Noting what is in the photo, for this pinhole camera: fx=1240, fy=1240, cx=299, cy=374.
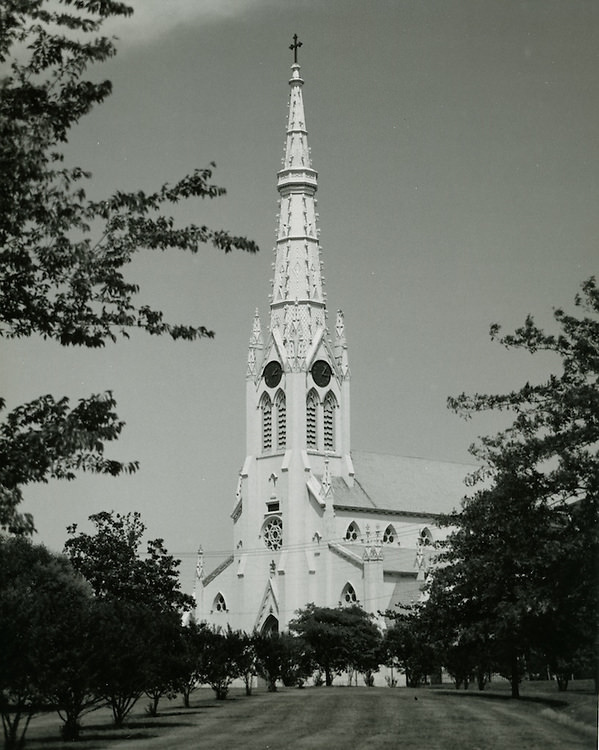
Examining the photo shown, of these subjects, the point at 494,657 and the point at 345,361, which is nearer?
the point at 494,657

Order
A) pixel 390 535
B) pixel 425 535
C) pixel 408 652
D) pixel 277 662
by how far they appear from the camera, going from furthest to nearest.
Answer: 1. pixel 425 535
2. pixel 390 535
3. pixel 408 652
4. pixel 277 662

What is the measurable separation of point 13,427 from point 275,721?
487 inches

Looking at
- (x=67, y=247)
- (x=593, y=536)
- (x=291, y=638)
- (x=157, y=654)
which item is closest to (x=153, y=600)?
(x=291, y=638)

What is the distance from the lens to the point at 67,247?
1864 cm

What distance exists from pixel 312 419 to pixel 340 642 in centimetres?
2517

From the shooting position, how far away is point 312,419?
88.8 m

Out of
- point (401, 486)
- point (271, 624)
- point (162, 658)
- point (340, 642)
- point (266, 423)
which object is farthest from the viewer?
point (401, 486)

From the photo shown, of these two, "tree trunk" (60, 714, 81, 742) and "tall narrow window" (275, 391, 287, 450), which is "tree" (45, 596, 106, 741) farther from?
"tall narrow window" (275, 391, 287, 450)

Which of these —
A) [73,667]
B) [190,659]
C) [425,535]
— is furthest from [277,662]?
[425,535]

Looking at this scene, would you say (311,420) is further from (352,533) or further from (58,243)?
(58,243)

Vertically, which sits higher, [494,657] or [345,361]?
[345,361]

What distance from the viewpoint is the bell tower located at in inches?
3391

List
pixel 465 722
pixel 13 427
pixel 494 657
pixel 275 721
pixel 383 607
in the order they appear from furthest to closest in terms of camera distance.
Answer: pixel 383 607, pixel 494 657, pixel 275 721, pixel 465 722, pixel 13 427

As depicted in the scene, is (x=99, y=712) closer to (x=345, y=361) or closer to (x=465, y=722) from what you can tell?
(x=465, y=722)
